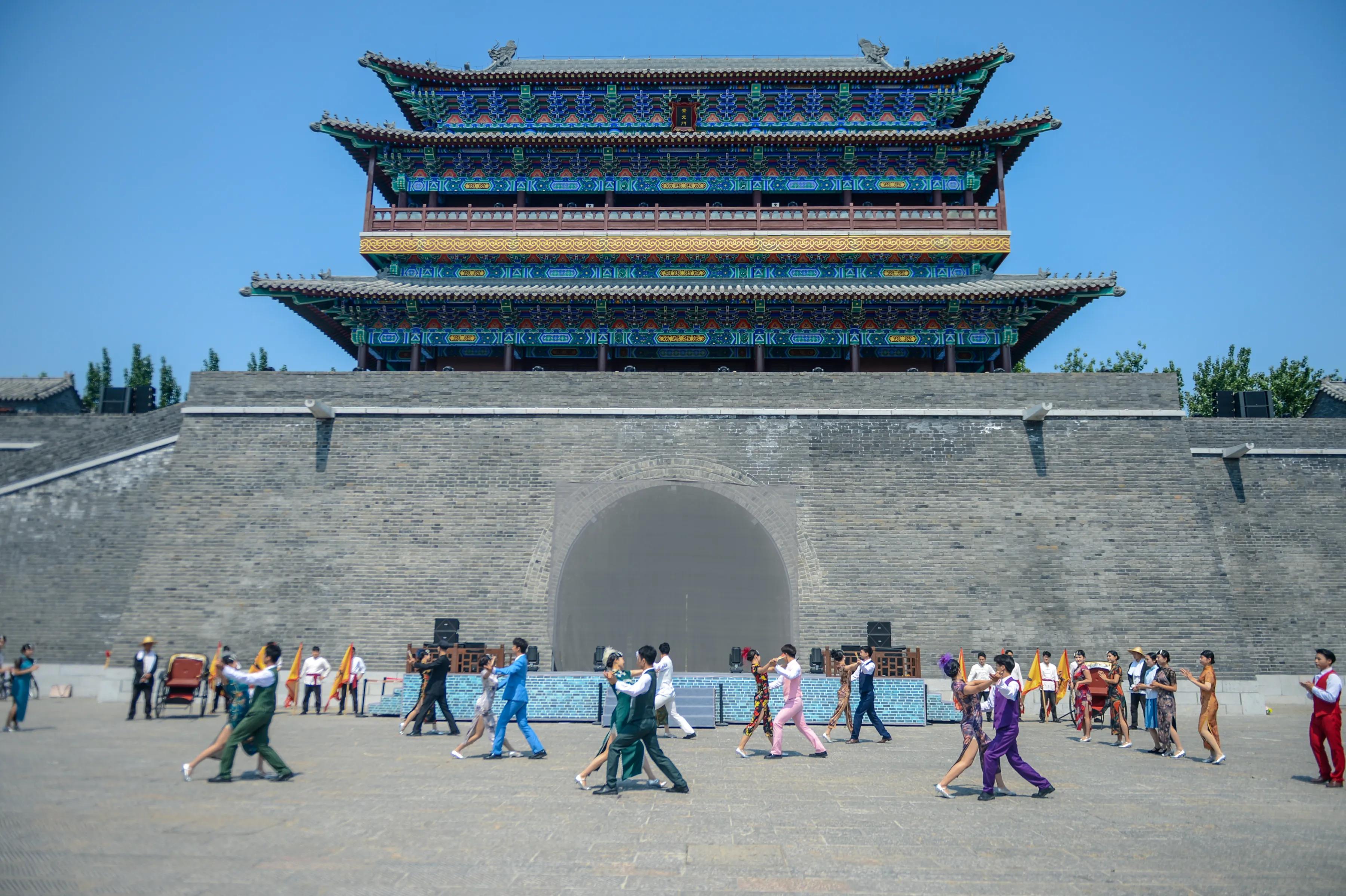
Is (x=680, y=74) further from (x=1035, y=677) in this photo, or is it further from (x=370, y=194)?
(x=1035, y=677)

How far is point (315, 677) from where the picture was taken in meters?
13.8

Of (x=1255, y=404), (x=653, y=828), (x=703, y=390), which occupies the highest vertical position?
(x=1255, y=404)

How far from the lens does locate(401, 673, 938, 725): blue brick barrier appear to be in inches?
506

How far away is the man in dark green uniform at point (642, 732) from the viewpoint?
7523mm

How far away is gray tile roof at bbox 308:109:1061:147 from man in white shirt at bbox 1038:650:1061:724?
12.3 metres

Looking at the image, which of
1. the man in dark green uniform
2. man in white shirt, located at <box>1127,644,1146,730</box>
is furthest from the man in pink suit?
man in white shirt, located at <box>1127,644,1146,730</box>

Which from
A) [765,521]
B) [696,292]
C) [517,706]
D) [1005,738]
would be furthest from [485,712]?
[696,292]

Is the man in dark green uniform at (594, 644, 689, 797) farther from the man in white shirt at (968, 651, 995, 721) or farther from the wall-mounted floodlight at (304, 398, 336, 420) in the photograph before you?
the wall-mounted floodlight at (304, 398, 336, 420)

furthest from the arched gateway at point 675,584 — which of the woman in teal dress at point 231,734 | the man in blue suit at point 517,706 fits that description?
the woman in teal dress at point 231,734

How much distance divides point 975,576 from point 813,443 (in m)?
3.80

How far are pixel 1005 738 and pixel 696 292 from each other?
12734 millimetres

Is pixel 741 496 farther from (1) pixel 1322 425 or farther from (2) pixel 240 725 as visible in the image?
(1) pixel 1322 425

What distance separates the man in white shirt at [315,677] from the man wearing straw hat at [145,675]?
6.79 ft

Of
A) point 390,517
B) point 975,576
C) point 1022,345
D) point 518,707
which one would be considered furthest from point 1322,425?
point 390,517
